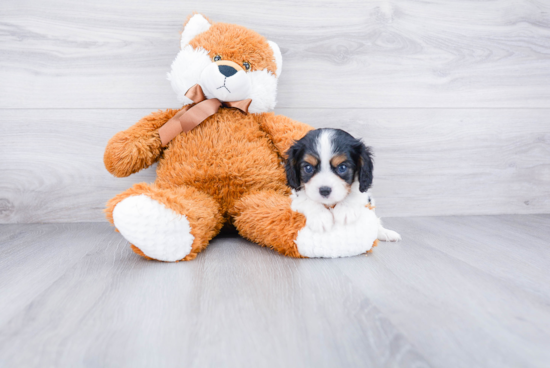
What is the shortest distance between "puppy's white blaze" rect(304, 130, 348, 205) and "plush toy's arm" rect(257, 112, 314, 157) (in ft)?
0.83

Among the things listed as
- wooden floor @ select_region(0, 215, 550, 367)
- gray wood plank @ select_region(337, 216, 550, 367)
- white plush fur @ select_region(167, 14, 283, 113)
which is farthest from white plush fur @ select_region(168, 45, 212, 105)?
gray wood plank @ select_region(337, 216, 550, 367)

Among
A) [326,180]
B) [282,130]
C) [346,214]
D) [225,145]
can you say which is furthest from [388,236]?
[225,145]

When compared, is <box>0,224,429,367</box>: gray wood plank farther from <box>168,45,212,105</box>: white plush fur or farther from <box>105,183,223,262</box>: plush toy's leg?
<box>168,45,212,105</box>: white plush fur

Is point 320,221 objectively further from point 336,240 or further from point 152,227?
point 152,227

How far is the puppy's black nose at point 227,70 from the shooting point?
1174 mm

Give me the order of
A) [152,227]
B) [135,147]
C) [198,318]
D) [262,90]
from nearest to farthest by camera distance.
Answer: [198,318]
[152,227]
[135,147]
[262,90]

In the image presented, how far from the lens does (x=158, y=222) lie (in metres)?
0.95

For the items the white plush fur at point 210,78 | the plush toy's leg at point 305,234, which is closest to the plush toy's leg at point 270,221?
the plush toy's leg at point 305,234

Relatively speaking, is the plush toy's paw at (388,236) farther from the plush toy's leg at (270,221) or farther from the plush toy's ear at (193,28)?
the plush toy's ear at (193,28)

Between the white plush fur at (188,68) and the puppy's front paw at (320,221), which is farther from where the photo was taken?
the white plush fur at (188,68)

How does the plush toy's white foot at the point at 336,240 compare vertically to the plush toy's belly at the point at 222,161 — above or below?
below

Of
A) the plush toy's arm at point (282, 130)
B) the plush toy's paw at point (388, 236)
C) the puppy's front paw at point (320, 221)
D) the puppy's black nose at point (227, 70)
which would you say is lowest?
the plush toy's paw at point (388, 236)

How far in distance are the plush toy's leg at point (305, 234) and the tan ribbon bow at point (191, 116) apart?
14.4 inches

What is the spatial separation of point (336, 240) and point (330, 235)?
0.07 feet
